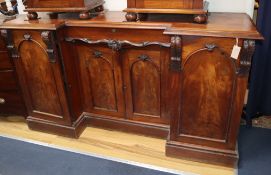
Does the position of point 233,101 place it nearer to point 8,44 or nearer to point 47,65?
point 47,65

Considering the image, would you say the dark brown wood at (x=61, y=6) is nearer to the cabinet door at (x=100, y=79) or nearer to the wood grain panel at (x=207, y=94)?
Result: the cabinet door at (x=100, y=79)

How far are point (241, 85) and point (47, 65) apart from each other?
53.7 inches

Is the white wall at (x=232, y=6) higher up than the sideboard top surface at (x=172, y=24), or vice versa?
the white wall at (x=232, y=6)

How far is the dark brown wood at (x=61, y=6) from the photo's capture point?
1857 mm

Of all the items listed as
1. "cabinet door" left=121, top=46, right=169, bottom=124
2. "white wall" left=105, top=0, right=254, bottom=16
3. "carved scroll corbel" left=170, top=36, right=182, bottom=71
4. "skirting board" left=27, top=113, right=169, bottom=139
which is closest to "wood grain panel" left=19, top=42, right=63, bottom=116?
→ "skirting board" left=27, top=113, right=169, bottom=139

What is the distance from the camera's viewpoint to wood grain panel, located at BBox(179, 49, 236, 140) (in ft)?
5.09

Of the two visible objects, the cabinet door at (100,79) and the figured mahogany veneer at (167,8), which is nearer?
the figured mahogany veneer at (167,8)

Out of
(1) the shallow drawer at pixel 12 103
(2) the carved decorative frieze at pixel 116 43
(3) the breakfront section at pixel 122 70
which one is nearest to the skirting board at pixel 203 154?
(3) the breakfront section at pixel 122 70

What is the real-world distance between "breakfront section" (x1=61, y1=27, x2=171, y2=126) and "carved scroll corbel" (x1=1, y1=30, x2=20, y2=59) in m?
0.39

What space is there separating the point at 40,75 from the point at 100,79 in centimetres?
46

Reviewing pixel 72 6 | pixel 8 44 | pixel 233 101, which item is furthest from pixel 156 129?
pixel 8 44

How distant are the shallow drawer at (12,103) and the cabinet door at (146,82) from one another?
972mm

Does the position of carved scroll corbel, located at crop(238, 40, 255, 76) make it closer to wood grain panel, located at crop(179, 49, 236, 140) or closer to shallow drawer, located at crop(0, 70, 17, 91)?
wood grain panel, located at crop(179, 49, 236, 140)

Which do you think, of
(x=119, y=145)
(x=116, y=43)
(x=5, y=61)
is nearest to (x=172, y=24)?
(x=116, y=43)
